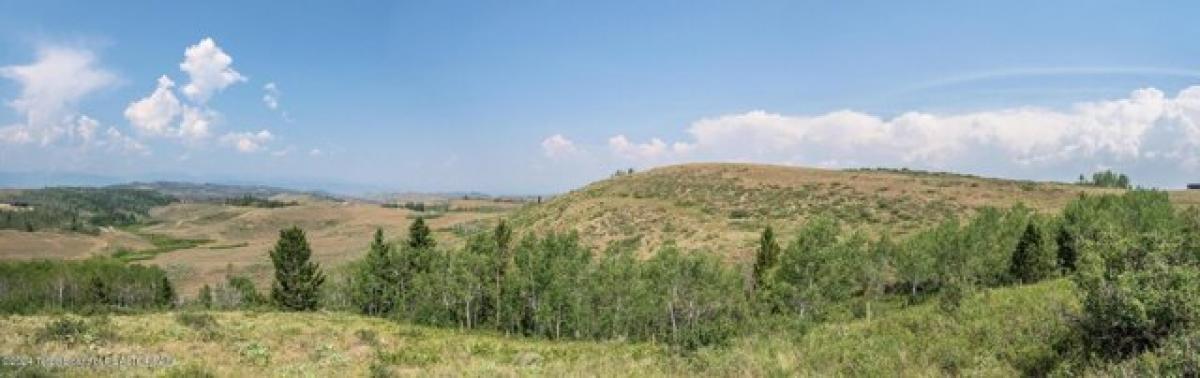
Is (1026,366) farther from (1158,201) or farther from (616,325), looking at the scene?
(1158,201)

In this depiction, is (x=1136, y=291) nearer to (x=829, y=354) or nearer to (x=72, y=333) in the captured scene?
(x=829, y=354)

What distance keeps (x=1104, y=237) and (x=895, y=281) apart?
234 ft

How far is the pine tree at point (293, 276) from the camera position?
86375 millimetres

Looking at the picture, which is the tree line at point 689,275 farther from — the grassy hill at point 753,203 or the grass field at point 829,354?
the grass field at point 829,354

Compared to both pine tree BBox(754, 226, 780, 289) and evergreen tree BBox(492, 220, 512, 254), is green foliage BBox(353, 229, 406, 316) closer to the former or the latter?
evergreen tree BBox(492, 220, 512, 254)

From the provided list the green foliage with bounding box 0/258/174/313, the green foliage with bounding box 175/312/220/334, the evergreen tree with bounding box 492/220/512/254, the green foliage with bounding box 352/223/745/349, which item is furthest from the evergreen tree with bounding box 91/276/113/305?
the green foliage with bounding box 175/312/220/334

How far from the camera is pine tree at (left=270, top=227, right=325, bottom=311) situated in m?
86.4

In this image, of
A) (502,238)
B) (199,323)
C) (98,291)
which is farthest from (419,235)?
(98,291)

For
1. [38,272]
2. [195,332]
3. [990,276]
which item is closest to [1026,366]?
[195,332]

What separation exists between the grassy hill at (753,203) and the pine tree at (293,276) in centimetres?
4117

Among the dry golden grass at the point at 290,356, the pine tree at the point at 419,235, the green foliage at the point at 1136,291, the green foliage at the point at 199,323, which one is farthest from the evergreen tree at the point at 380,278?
the green foliage at the point at 1136,291

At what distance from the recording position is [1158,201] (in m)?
69.8

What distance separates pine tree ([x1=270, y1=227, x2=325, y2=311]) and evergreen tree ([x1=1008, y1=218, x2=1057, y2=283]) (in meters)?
75.3

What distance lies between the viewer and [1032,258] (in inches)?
2457
